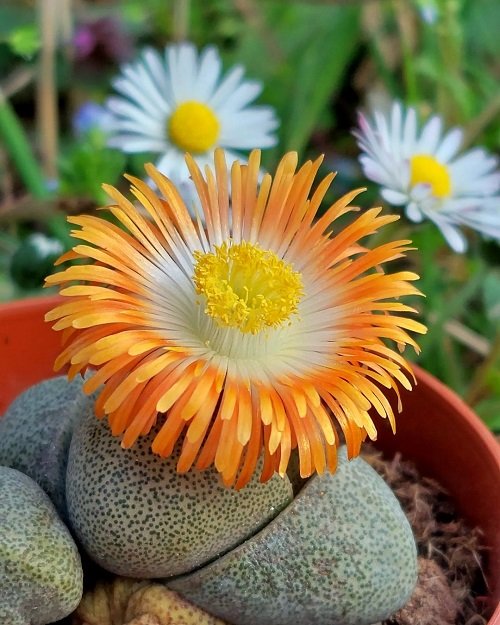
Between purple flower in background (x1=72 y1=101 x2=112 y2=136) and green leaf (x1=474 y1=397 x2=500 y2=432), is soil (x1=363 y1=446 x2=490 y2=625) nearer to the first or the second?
green leaf (x1=474 y1=397 x2=500 y2=432)

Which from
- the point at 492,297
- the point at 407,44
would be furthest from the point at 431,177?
the point at 407,44

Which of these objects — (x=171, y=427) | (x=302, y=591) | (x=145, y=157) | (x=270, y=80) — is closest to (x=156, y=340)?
(x=171, y=427)

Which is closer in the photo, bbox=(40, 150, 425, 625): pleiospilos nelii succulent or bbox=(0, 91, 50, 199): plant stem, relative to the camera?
bbox=(40, 150, 425, 625): pleiospilos nelii succulent

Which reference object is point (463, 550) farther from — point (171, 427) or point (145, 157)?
point (145, 157)

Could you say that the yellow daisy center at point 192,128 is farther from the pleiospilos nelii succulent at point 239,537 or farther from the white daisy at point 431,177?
the pleiospilos nelii succulent at point 239,537

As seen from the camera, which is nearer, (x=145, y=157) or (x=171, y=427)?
(x=171, y=427)

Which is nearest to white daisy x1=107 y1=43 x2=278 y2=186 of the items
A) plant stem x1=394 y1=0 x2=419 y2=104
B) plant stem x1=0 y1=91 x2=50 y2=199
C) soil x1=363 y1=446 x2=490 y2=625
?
plant stem x1=0 y1=91 x2=50 y2=199
